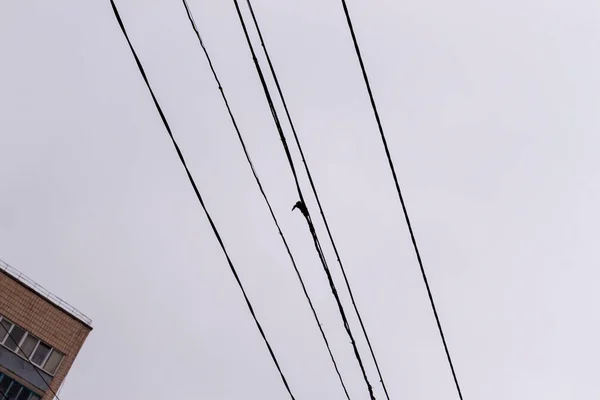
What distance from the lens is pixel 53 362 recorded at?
34.5 m

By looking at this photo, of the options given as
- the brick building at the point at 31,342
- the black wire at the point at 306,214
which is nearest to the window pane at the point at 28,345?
the brick building at the point at 31,342

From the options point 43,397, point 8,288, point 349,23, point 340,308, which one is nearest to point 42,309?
point 8,288

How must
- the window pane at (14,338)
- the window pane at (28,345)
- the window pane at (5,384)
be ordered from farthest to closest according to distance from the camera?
the window pane at (28,345) < the window pane at (14,338) < the window pane at (5,384)

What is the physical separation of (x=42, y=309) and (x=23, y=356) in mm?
2428

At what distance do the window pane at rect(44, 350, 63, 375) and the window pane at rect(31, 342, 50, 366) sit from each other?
0.29m

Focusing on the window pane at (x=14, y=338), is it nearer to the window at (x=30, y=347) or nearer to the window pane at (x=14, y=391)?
the window at (x=30, y=347)

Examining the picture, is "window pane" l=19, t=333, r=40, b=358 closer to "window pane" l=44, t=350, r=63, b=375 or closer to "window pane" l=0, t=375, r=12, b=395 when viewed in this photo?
"window pane" l=44, t=350, r=63, b=375

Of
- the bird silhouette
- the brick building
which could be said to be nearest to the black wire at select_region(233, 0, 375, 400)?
the bird silhouette

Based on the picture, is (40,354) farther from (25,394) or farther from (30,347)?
(25,394)

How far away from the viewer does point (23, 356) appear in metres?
33.6

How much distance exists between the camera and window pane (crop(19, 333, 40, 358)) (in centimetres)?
3350

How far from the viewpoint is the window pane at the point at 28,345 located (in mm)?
33500

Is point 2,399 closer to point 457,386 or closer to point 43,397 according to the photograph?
point 43,397

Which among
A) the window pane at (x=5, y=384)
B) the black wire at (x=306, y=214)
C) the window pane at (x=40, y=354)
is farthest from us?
the window pane at (x=40, y=354)
